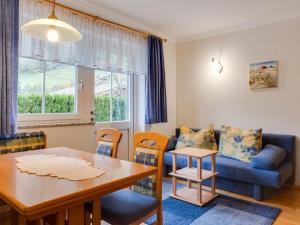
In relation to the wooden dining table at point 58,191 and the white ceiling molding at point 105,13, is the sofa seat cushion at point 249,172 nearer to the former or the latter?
the wooden dining table at point 58,191

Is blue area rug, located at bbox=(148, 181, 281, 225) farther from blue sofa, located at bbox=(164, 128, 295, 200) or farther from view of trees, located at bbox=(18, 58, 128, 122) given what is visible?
view of trees, located at bbox=(18, 58, 128, 122)

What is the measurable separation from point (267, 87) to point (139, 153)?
246 cm

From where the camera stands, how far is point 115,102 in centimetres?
366

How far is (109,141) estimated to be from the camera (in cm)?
225

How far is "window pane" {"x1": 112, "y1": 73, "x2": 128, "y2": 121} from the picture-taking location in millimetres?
3635

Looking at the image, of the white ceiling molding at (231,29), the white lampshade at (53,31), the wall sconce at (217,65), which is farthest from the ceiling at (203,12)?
the white lampshade at (53,31)

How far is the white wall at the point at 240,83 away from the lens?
3320mm

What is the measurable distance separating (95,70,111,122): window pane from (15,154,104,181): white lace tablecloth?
1496 mm

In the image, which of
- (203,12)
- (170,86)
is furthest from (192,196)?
(203,12)

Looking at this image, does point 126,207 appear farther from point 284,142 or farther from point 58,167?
point 284,142

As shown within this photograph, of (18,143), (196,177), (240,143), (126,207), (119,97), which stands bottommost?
(196,177)

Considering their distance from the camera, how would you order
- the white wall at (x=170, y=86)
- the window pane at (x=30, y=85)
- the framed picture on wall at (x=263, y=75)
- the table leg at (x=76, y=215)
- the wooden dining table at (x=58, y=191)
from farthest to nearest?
the white wall at (x=170, y=86) → the framed picture on wall at (x=263, y=75) → the window pane at (x=30, y=85) → the table leg at (x=76, y=215) → the wooden dining table at (x=58, y=191)

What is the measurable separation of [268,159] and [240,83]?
4.74ft

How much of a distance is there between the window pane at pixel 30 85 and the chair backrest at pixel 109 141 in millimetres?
929
